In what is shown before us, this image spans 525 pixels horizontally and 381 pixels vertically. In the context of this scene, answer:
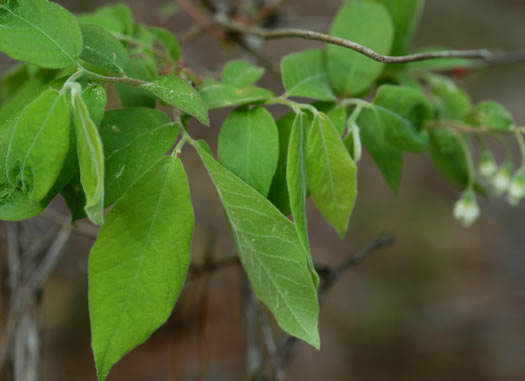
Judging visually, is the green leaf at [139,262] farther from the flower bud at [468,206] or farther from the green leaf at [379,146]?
the flower bud at [468,206]

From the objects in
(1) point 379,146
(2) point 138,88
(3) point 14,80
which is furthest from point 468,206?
(3) point 14,80

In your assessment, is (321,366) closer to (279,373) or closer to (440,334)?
(440,334)

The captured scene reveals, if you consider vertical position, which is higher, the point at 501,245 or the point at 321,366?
the point at 501,245

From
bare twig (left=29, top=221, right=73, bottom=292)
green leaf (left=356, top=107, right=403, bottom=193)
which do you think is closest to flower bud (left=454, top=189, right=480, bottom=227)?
green leaf (left=356, top=107, right=403, bottom=193)

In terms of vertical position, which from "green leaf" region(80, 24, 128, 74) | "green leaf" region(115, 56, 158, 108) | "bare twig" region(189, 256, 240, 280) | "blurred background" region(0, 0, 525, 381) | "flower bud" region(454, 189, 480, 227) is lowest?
"blurred background" region(0, 0, 525, 381)

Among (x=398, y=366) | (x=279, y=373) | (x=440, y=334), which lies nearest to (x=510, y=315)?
(x=440, y=334)

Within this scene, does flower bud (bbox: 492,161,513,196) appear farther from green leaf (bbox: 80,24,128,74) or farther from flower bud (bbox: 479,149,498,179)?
green leaf (bbox: 80,24,128,74)

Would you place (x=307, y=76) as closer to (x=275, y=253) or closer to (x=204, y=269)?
(x=275, y=253)
